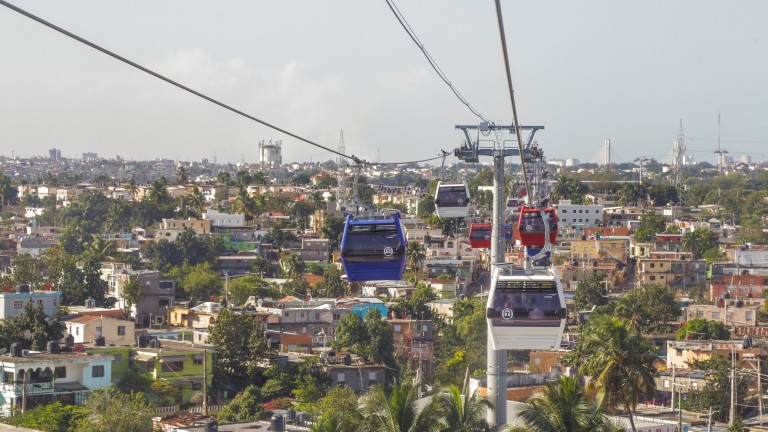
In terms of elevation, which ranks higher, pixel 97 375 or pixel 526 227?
pixel 526 227

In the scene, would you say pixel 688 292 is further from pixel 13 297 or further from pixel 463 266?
pixel 13 297

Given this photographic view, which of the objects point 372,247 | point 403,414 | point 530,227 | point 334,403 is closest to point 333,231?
point 334,403

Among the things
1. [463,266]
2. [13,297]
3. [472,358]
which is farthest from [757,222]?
[13,297]

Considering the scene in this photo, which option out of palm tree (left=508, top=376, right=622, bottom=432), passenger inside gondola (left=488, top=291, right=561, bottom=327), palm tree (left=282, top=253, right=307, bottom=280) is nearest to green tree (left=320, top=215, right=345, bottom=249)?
palm tree (left=282, top=253, right=307, bottom=280)

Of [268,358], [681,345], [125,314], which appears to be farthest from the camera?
[125,314]

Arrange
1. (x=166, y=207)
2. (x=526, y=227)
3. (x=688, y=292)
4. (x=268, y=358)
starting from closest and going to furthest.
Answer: (x=526, y=227) → (x=268, y=358) → (x=688, y=292) → (x=166, y=207)

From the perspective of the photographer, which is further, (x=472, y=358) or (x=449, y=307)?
(x=449, y=307)
